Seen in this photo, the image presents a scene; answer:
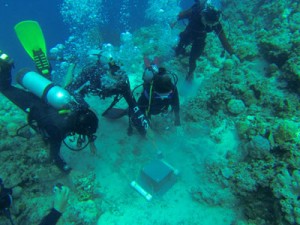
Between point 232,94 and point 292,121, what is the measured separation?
153cm

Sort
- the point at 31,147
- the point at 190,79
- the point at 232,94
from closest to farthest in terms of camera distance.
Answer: the point at 31,147 → the point at 232,94 → the point at 190,79

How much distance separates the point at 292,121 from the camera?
5430 millimetres

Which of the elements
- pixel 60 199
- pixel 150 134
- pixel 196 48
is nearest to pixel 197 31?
pixel 196 48

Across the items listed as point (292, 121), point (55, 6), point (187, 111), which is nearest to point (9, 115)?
point (187, 111)

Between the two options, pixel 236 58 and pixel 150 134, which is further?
pixel 236 58

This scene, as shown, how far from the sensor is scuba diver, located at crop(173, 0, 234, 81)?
250 inches

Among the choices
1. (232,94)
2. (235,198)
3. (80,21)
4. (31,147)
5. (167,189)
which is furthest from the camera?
(80,21)

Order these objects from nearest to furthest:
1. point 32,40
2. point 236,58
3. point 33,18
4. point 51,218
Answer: point 51,218 < point 32,40 < point 236,58 < point 33,18

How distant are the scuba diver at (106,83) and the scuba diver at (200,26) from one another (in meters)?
A: 2.79

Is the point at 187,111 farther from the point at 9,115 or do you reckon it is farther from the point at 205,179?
the point at 9,115

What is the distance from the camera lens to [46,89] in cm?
481

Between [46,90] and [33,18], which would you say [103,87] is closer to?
[46,90]

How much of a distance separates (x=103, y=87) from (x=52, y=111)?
3.80 ft

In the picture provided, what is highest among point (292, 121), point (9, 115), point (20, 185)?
point (292, 121)
